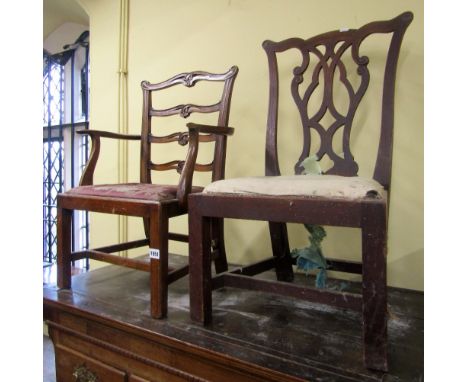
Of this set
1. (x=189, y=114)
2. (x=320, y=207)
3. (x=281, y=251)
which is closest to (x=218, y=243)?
(x=281, y=251)

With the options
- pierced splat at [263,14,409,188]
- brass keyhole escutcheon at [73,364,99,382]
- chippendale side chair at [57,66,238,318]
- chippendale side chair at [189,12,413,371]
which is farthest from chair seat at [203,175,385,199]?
brass keyhole escutcheon at [73,364,99,382]

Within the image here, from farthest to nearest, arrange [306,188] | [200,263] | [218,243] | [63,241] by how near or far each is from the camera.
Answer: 1. [218,243]
2. [63,241]
3. [200,263]
4. [306,188]

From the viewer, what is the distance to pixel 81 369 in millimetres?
1124

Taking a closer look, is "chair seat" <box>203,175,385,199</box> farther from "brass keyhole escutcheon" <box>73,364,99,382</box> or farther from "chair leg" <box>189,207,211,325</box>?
"brass keyhole escutcheon" <box>73,364,99,382</box>

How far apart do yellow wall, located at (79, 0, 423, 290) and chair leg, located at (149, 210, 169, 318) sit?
2.33 feet

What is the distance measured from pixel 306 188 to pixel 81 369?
947 millimetres

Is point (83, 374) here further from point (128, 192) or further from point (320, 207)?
point (320, 207)

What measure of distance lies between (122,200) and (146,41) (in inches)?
51.6

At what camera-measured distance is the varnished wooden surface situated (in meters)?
0.75

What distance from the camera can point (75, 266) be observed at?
278 centimetres

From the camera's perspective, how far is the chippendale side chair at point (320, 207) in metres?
0.70

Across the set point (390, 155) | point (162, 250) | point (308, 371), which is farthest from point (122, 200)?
point (390, 155)

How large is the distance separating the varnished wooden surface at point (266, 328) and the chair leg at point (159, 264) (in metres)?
0.04

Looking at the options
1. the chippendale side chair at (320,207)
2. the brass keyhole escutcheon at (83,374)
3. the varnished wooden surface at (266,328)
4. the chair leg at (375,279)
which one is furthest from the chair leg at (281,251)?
the brass keyhole escutcheon at (83,374)
